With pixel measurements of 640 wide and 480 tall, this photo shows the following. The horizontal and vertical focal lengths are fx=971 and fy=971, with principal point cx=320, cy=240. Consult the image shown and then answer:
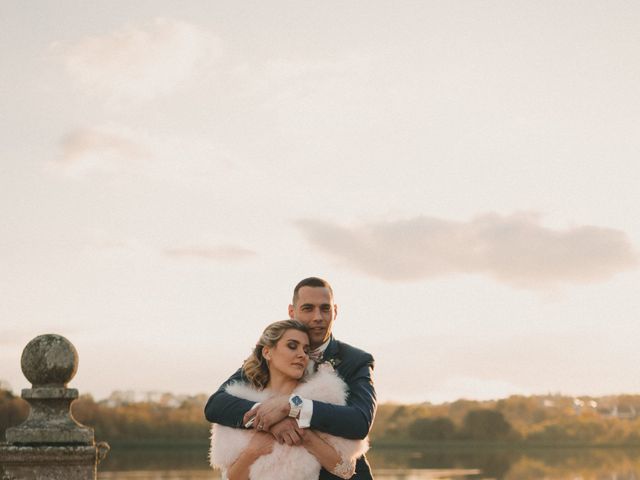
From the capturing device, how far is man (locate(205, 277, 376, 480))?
4703 millimetres

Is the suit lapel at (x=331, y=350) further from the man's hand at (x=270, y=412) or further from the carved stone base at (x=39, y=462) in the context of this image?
the carved stone base at (x=39, y=462)

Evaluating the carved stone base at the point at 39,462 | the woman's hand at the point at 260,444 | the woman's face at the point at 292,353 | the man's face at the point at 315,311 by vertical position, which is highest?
the man's face at the point at 315,311

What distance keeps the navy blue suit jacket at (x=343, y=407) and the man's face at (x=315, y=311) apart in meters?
0.10

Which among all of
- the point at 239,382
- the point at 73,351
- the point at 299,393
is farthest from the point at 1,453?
the point at 299,393

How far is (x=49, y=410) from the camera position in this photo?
597 centimetres

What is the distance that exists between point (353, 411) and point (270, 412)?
41 cm

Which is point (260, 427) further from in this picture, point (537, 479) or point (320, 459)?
point (537, 479)

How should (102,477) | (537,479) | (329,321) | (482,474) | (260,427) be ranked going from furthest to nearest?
1. (482,474)
2. (537,479)
3. (102,477)
4. (329,321)
5. (260,427)

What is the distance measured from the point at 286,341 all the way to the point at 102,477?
42.9 meters

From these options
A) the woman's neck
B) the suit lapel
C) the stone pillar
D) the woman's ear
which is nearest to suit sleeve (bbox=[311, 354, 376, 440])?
the suit lapel

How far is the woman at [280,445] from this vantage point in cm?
473

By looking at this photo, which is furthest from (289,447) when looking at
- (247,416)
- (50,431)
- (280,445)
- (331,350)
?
(50,431)

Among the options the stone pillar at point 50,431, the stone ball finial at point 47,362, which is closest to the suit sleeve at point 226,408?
the stone pillar at point 50,431

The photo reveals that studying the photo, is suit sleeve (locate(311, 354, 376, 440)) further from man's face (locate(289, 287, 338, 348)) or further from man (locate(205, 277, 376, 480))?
man's face (locate(289, 287, 338, 348))
